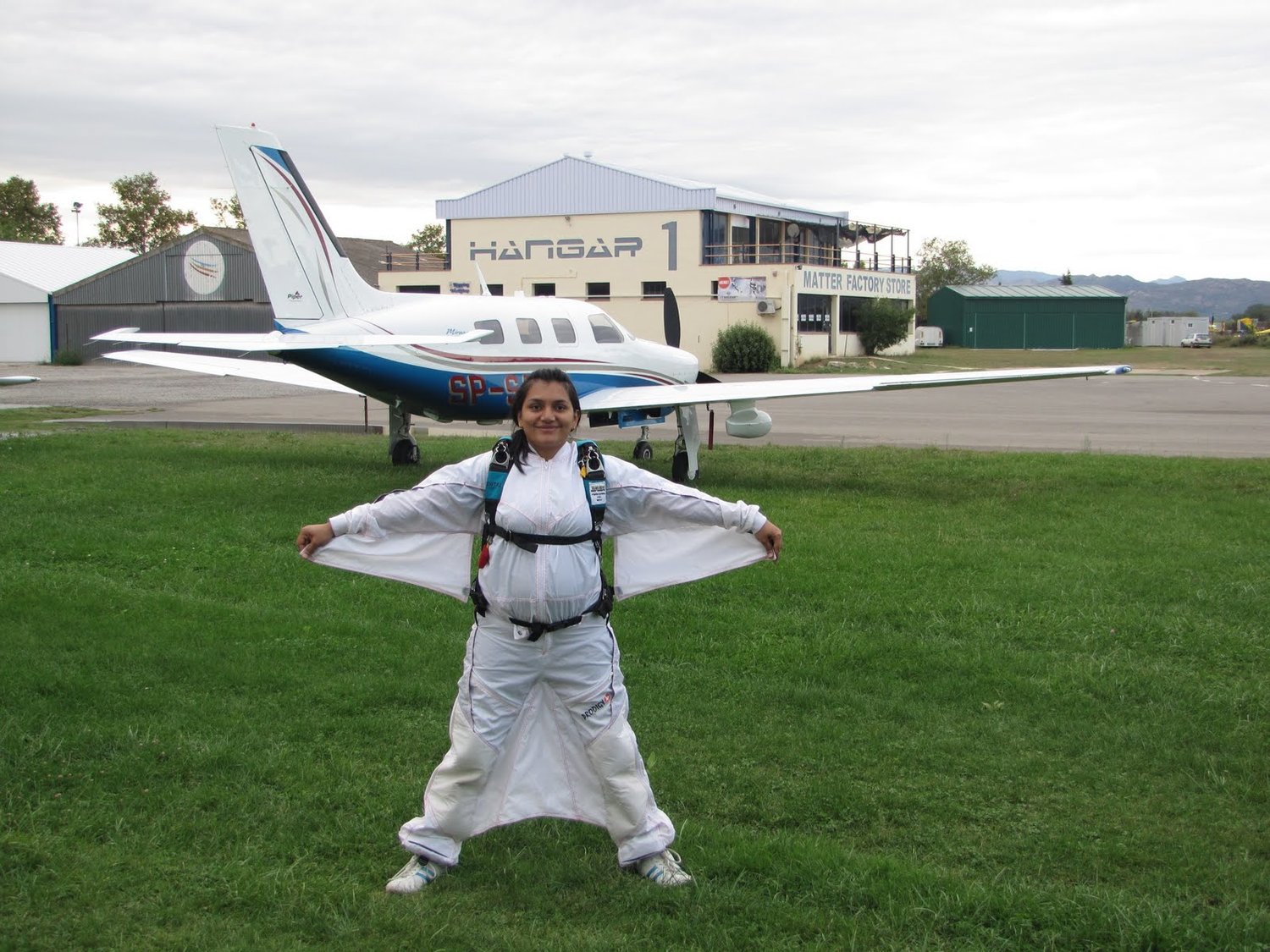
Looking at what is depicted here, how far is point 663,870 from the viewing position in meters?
4.52

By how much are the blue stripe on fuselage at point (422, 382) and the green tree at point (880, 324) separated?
146 feet

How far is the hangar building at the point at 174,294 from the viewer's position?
57906mm

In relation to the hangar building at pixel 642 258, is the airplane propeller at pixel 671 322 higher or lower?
lower

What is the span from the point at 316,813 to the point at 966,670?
3.91m

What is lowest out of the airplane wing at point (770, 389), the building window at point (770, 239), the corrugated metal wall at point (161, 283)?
the airplane wing at point (770, 389)

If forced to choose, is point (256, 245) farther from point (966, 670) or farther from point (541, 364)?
point (966, 670)

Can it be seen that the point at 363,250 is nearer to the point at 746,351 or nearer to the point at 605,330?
the point at 746,351

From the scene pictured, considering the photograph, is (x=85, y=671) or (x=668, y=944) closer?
(x=668, y=944)

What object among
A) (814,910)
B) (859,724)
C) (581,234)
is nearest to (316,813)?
(814,910)

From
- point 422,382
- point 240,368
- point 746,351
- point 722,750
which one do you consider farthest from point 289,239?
point 746,351

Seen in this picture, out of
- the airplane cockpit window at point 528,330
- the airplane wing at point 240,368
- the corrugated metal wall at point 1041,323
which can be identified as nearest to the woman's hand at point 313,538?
the airplane cockpit window at point 528,330

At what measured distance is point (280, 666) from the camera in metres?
6.97

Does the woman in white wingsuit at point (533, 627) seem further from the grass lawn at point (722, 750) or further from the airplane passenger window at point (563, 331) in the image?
the airplane passenger window at point (563, 331)

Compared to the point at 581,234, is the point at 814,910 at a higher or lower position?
lower
